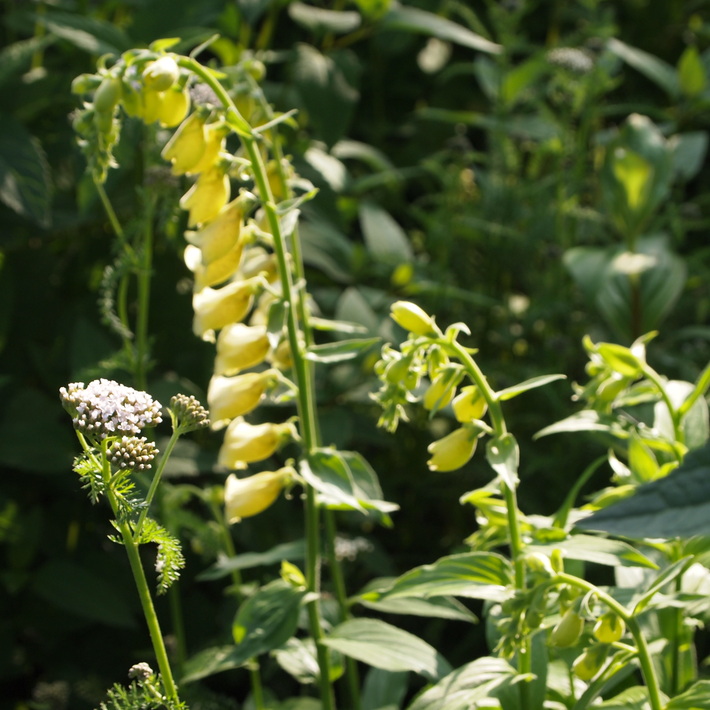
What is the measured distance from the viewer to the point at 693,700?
86 centimetres

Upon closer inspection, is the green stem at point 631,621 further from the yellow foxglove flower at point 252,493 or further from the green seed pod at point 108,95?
the green seed pod at point 108,95

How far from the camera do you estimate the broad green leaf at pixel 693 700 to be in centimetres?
86

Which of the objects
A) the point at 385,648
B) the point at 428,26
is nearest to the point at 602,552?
the point at 385,648

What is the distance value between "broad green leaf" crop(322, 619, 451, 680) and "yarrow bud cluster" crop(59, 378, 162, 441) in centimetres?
46

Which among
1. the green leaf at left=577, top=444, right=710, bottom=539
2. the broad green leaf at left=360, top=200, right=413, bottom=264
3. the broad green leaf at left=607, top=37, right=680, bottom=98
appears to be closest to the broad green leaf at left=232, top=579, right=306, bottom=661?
the green leaf at left=577, top=444, right=710, bottom=539

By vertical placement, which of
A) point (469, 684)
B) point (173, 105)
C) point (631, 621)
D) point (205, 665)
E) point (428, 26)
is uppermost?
point (173, 105)

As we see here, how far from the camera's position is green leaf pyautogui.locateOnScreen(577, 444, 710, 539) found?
0.63 meters

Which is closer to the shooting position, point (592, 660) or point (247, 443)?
point (592, 660)

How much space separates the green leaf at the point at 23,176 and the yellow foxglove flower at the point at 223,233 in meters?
0.52

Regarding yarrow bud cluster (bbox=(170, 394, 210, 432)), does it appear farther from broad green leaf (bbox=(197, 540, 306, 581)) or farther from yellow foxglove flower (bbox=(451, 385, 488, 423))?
broad green leaf (bbox=(197, 540, 306, 581))

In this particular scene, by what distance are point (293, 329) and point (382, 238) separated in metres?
0.94

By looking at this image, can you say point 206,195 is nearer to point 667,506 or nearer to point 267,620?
point 267,620

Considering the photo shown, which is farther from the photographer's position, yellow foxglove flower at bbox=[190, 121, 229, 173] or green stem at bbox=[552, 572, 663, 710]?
yellow foxglove flower at bbox=[190, 121, 229, 173]

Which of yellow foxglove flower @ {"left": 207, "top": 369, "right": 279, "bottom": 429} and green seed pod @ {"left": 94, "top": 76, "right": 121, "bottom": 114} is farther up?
green seed pod @ {"left": 94, "top": 76, "right": 121, "bottom": 114}
